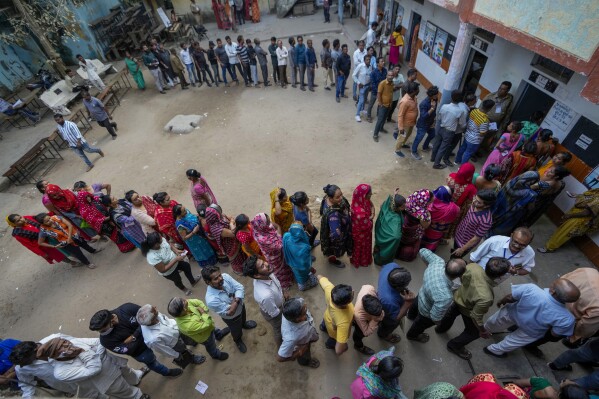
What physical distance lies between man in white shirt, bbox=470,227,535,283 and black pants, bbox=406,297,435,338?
947 mm

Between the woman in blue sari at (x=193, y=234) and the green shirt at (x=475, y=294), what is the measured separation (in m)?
3.53

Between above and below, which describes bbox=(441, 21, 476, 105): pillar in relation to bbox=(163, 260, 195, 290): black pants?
above

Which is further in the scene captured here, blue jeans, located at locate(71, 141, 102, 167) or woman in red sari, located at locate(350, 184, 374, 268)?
blue jeans, located at locate(71, 141, 102, 167)

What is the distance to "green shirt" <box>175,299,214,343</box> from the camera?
3033 mm

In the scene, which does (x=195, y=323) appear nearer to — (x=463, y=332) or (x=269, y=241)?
(x=269, y=241)

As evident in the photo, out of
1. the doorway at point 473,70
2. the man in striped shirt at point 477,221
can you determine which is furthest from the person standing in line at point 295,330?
the doorway at point 473,70

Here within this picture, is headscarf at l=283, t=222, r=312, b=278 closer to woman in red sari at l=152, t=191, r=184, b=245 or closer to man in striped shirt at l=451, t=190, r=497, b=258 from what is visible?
woman in red sari at l=152, t=191, r=184, b=245

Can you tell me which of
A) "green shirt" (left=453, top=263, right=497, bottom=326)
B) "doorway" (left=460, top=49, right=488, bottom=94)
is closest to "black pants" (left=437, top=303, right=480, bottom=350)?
"green shirt" (left=453, top=263, right=497, bottom=326)

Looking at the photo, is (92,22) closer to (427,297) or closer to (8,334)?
(8,334)

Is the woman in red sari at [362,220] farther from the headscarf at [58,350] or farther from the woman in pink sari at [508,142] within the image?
the headscarf at [58,350]

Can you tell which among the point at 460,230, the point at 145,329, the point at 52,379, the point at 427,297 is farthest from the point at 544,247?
the point at 52,379

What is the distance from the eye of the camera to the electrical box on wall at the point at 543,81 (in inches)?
195

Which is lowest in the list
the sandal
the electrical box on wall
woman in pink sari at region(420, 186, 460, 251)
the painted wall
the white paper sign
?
the white paper sign

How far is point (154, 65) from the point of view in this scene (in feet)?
33.6
